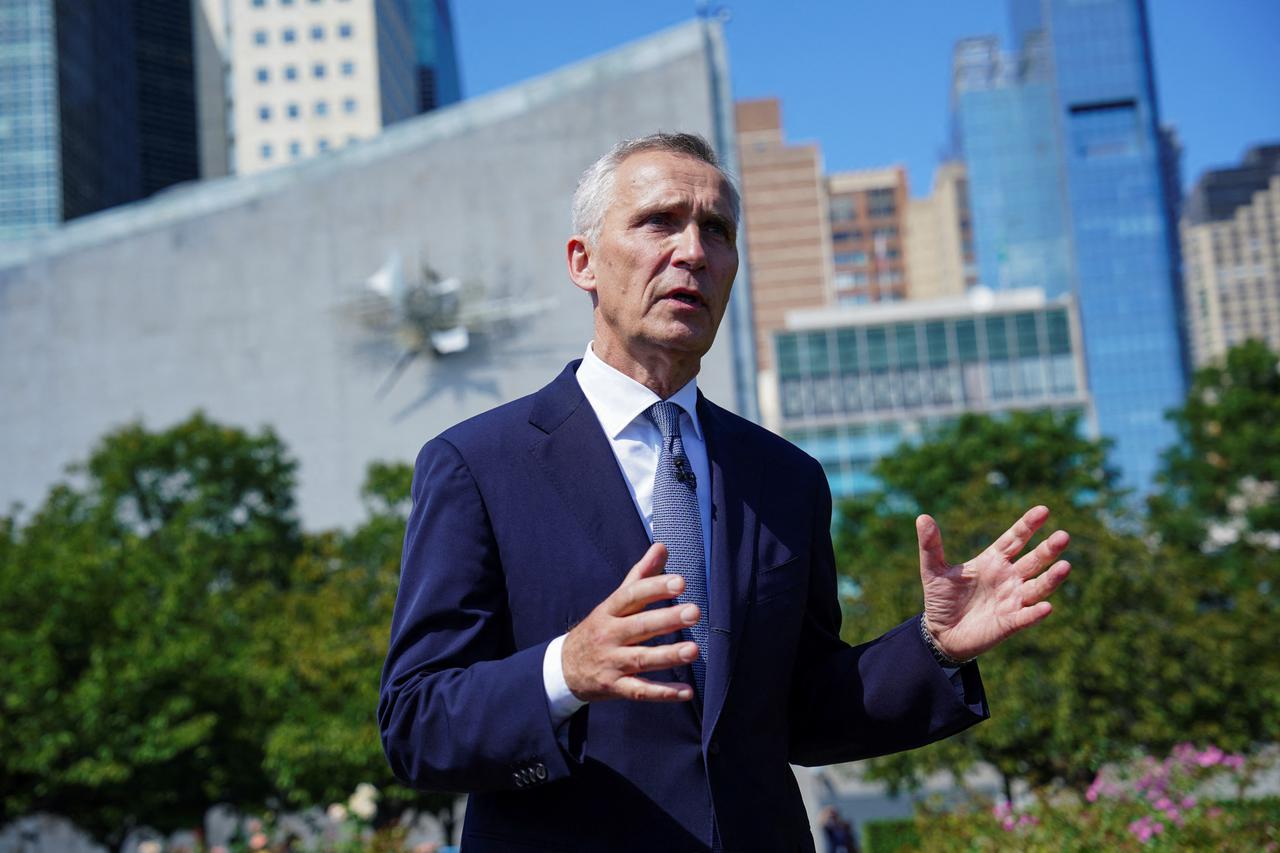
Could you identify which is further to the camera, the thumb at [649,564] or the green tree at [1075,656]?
the green tree at [1075,656]

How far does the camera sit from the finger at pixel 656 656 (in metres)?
2.13

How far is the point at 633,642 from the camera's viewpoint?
2193 mm

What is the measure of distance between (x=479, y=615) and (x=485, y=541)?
14cm

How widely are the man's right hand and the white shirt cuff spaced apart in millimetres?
40

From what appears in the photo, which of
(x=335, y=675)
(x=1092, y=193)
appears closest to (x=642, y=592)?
Answer: (x=335, y=675)

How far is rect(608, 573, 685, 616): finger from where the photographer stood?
2154 millimetres

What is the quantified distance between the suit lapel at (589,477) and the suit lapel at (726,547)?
150mm

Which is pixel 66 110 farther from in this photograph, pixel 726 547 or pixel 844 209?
pixel 726 547

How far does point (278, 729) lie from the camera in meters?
23.9

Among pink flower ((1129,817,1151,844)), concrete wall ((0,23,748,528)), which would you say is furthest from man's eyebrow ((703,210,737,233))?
concrete wall ((0,23,748,528))

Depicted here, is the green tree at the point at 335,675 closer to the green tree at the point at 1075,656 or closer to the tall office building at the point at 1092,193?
the green tree at the point at 1075,656

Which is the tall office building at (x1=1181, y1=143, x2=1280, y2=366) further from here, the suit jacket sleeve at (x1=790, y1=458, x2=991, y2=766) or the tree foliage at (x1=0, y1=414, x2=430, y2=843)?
the suit jacket sleeve at (x1=790, y1=458, x2=991, y2=766)

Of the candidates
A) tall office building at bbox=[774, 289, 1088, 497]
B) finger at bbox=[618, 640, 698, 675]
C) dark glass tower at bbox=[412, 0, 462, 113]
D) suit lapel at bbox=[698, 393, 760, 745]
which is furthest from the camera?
dark glass tower at bbox=[412, 0, 462, 113]

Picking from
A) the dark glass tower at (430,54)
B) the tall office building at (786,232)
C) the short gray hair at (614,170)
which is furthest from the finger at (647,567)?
the tall office building at (786,232)
